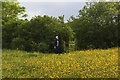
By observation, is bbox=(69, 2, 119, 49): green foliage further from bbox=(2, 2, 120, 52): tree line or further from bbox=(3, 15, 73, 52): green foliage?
bbox=(3, 15, 73, 52): green foliage

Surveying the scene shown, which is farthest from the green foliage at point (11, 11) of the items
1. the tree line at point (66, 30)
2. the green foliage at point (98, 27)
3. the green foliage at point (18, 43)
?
the green foliage at point (98, 27)

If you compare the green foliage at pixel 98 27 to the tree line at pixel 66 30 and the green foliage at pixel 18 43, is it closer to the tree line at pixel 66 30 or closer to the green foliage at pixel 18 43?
the tree line at pixel 66 30

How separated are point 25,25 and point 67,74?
46.1ft

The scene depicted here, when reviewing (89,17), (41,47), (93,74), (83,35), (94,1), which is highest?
(94,1)

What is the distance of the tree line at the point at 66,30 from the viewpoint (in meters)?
20.5

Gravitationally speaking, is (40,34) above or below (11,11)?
below

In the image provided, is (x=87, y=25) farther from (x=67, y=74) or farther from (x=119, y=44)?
(x=67, y=74)

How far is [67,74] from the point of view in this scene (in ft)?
31.6

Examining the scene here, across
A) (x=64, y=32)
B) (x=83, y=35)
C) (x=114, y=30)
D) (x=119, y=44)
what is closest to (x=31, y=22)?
(x=64, y=32)

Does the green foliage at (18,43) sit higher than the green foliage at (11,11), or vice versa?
the green foliage at (11,11)

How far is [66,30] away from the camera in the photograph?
20469 millimetres

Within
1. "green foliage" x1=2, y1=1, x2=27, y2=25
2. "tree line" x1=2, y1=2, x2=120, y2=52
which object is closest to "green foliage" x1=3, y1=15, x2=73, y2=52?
"tree line" x1=2, y1=2, x2=120, y2=52

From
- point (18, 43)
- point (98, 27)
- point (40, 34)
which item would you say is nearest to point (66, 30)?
point (40, 34)

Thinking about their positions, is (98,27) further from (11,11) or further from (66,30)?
(11,11)
